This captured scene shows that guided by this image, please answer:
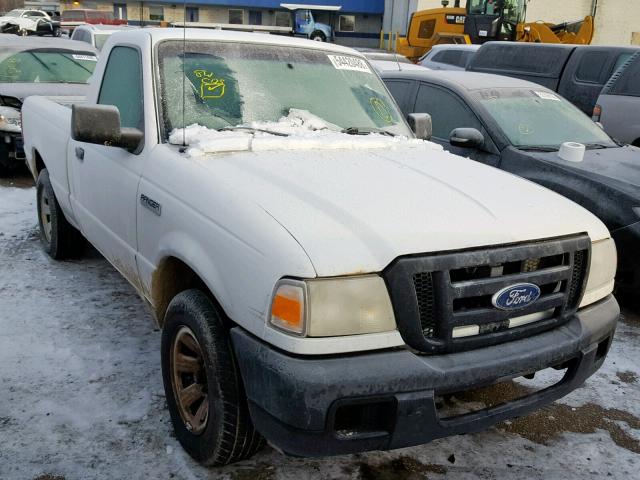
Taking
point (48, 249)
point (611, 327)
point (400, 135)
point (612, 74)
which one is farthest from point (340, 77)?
point (612, 74)

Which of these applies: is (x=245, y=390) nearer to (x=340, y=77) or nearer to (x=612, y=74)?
(x=340, y=77)

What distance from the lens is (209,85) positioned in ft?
11.1

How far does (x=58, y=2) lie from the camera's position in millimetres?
47094

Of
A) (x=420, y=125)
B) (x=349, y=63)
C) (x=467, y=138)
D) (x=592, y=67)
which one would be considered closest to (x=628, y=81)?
(x=592, y=67)

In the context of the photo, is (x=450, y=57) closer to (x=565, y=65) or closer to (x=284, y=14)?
(x=565, y=65)

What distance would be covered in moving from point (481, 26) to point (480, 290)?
18513 mm

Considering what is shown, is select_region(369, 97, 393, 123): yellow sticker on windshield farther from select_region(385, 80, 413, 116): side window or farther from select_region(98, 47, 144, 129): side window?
select_region(385, 80, 413, 116): side window

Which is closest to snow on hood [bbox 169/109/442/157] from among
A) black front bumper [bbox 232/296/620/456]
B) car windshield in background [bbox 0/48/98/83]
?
black front bumper [bbox 232/296/620/456]

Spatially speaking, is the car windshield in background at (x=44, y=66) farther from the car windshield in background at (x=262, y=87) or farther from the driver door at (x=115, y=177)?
the car windshield in background at (x=262, y=87)

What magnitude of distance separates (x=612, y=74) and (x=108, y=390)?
8.49 meters

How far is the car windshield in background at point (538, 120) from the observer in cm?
565

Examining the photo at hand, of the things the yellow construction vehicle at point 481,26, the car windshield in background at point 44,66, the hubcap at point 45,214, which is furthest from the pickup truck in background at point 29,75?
the yellow construction vehicle at point 481,26

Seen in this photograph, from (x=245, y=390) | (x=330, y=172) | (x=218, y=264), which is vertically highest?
(x=330, y=172)

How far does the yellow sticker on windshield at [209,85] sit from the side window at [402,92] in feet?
11.4
